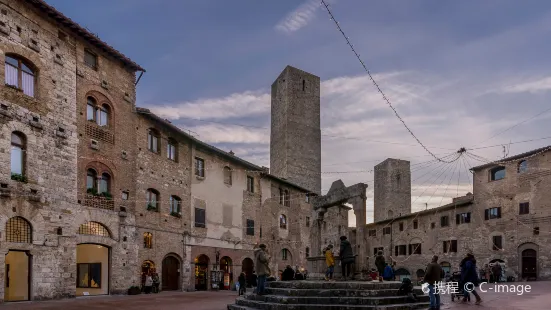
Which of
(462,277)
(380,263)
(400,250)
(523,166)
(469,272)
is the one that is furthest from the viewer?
(400,250)

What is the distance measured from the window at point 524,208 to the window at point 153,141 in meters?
25.4

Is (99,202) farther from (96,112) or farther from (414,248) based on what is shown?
(414,248)

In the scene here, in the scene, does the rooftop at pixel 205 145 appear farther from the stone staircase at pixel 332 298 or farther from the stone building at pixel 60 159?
the stone staircase at pixel 332 298

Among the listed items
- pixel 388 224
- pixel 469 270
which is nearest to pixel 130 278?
pixel 469 270

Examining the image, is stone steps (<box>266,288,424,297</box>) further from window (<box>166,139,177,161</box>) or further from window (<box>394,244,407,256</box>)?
window (<box>394,244,407,256</box>)

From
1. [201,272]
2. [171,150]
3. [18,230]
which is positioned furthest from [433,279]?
[201,272]

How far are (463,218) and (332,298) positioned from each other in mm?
30675

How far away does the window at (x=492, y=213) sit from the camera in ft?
123

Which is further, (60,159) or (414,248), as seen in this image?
(414,248)

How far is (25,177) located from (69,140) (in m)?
2.95

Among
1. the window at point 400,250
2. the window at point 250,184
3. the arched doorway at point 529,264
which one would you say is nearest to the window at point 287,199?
the window at point 250,184

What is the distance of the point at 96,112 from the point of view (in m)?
24.0

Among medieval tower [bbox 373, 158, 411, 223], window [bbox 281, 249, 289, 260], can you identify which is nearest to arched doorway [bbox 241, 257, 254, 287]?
window [bbox 281, 249, 289, 260]

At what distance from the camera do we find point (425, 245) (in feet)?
152
